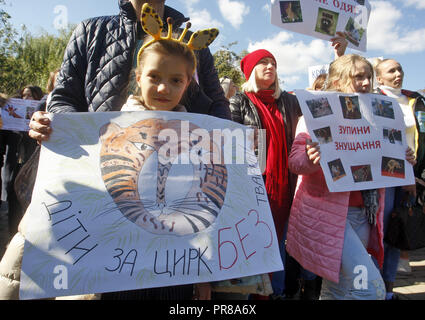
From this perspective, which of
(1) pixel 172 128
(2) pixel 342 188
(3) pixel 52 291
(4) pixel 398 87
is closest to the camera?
(3) pixel 52 291

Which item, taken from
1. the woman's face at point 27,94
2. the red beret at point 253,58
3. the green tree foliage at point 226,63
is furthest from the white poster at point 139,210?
the green tree foliage at point 226,63

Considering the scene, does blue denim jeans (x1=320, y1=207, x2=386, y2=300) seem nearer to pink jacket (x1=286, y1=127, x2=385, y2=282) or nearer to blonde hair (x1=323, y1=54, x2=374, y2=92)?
pink jacket (x1=286, y1=127, x2=385, y2=282)

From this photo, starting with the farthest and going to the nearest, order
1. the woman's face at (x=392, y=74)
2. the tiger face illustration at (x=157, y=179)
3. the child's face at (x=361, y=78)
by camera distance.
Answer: the woman's face at (x=392, y=74)
the child's face at (x=361, y=78)
the tiger face illustration at (x=157, y=179)

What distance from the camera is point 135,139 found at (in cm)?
119

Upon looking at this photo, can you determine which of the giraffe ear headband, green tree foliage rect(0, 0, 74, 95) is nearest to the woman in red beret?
the giraffe ear headband

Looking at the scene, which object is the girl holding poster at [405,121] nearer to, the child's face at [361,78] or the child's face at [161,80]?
the child's face at [361,78]

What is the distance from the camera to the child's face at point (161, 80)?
51.1 inches

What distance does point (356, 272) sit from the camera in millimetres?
1530

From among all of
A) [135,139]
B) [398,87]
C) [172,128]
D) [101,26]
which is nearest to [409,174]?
[398,87]

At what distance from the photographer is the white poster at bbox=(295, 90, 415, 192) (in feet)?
5.50

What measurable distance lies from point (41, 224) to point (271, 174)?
162 cm

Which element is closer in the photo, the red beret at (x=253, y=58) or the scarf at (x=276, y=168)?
the scarf at (x=276, y=168)
